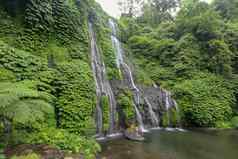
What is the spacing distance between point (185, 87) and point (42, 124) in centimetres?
1008

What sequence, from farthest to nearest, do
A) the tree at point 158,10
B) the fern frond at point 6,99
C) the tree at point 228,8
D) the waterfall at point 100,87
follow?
the tree at point 158,10 → the tree at point 228,8 → the waterfall at point 100,87 → the fern frond at point 6,99

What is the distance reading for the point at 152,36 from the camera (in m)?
19.2

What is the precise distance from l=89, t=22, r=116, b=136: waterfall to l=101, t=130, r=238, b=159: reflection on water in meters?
1.13

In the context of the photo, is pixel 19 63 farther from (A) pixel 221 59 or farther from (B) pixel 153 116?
(A) pixel 221 59

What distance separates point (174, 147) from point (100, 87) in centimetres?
453

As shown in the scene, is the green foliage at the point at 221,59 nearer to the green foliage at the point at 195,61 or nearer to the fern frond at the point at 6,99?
the green foliage at the point at 195,61

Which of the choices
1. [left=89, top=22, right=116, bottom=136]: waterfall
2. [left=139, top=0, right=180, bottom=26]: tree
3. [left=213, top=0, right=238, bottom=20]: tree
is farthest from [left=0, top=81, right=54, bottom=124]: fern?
[left=139, top=0, right=180, bottom=26]: tree

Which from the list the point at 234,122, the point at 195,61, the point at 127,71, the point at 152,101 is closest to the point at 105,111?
the point at 152,101

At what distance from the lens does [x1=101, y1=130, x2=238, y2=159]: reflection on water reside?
6.45 meters

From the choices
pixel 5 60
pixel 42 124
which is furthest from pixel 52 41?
pixel 42 124

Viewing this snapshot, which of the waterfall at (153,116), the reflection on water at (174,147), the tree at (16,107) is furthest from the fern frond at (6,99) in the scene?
the waterfall at (153,116)

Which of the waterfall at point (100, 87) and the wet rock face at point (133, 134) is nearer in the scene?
the wet rock face at point (133, 134)

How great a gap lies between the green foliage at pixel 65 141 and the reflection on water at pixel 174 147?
61cm

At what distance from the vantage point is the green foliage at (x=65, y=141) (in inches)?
215
